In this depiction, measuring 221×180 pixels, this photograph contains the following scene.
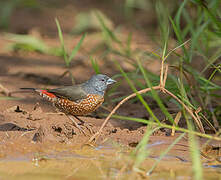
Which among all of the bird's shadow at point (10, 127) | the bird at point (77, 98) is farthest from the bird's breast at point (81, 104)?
the bird's shadow at point (10, 127)

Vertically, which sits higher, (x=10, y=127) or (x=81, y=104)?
(x=81, y=104)

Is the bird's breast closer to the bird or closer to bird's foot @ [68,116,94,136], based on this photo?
the bird

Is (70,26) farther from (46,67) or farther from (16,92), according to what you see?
(16,92)

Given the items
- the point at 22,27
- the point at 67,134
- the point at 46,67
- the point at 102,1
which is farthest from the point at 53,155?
the point at 102,1

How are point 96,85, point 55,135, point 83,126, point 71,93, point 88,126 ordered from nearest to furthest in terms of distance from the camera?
point 55,135
point 88,126
point 83,126
point 71,93
point 96,85

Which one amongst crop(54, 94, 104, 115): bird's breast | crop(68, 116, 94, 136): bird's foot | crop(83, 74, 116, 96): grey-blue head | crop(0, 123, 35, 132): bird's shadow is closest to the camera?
crop(68, 116, 94, 136): bird's foot

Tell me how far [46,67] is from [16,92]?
1.72 metres

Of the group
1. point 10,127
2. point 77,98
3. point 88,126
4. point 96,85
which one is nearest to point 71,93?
point 77,98

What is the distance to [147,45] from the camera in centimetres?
927

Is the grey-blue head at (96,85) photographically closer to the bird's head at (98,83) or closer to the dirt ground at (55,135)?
the bird's head at (98,83)

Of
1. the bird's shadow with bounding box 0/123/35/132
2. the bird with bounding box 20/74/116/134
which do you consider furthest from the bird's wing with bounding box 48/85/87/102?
the bird's shadow with bounding box 0/123/35/132

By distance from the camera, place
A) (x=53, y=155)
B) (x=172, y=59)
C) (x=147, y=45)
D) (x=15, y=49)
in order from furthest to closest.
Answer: (x=147, y=45) → (x=15, y=49) → (x=172, y=59) → (x=53, y=155)

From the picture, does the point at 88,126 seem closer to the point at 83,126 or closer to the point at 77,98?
the point at 83,126

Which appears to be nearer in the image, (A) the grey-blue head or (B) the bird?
(B) the bird
